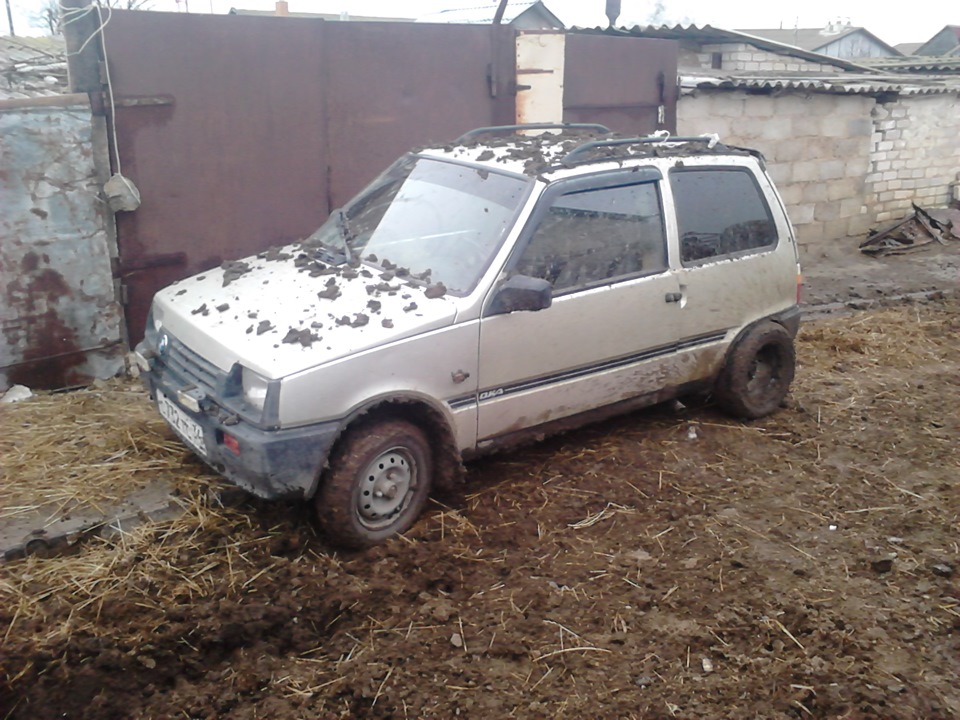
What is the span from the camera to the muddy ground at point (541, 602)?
3387mm

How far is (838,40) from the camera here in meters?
46.9

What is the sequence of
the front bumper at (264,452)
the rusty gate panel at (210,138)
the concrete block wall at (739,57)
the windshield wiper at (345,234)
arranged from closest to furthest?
the front bumper at (264,452) → the windshield wiper at (345,234) → the rusty gate panel at (210,138) → the concrete block wall at (739,57)

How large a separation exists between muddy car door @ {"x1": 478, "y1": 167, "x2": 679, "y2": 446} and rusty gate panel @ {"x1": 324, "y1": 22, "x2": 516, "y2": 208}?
305 cm

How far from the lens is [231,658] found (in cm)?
354

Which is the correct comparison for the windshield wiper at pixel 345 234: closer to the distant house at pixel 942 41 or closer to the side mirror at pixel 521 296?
the side mirror at pixel 521 296

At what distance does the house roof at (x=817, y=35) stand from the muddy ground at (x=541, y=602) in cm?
4155

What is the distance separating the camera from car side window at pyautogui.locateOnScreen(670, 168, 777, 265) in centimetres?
538

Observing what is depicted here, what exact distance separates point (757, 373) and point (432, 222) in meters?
2.59

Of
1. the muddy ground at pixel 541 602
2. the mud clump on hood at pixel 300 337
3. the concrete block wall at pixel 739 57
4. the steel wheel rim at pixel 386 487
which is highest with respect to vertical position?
the concrete block wall at pixel 739 57

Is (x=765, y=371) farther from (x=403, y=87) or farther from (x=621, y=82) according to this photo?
(x=621, y=82)

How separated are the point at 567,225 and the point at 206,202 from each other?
320 cm

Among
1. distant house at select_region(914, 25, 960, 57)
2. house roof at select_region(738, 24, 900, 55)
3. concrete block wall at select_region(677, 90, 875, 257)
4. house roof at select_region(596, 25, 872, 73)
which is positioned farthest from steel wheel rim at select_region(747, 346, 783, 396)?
house roof at select_region(738, 24, 900, 55)

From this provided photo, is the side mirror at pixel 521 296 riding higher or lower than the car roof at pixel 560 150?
lower

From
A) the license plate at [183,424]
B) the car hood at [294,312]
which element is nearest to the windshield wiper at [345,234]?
the car hood at [294,312]
